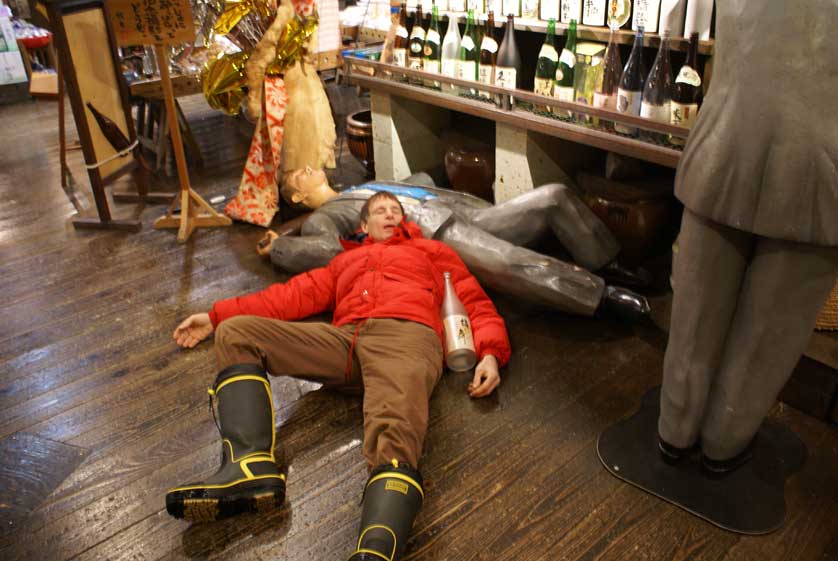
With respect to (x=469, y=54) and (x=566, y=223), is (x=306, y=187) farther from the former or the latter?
(x=566, y=223)

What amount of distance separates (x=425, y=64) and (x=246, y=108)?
102cm

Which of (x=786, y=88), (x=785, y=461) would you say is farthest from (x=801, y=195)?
(x=785, y=461)

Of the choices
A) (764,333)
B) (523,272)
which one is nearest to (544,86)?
(523,272)

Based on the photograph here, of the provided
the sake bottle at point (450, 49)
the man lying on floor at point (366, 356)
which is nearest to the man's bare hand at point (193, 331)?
the man lying on floor at point (366, 356)

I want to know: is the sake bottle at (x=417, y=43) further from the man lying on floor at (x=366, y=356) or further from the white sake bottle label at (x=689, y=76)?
the white sake bottle label at (x=689, y=76)

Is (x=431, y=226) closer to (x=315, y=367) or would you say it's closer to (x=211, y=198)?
(x=315, y=367)

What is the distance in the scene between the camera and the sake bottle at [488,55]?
11.0 ft

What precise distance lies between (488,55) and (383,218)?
1.25m

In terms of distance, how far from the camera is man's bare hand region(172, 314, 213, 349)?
268 cm

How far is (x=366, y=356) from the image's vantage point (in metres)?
2.19

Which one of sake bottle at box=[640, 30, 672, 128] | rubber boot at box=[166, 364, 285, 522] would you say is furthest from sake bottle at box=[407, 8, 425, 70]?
rubber boot at box=[166, 364, 285, 522]

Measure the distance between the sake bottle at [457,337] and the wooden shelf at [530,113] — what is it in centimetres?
92

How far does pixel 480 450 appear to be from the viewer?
212 centimetres

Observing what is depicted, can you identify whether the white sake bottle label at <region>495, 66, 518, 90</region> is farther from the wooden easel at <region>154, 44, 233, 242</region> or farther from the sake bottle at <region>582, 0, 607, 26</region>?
the wooden easel at <region>154, 44, 233, 242</region>
